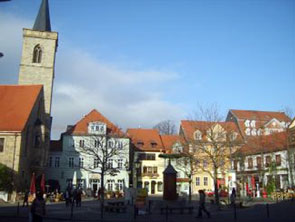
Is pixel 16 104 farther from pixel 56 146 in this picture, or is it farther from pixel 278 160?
pixel 278 160

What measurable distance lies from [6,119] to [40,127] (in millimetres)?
5106

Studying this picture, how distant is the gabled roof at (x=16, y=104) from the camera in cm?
3640

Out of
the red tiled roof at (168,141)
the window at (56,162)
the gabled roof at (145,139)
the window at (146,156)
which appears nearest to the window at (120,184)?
the window at (146,156)

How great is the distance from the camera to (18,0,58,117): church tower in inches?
1889

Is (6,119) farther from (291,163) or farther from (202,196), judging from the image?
(291,163)

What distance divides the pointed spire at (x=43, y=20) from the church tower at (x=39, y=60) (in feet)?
4.44

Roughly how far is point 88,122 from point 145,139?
39.4 ft

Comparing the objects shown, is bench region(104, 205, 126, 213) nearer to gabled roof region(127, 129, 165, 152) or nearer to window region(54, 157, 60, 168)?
window region(54, 157, 60, 168)

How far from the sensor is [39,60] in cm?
4903

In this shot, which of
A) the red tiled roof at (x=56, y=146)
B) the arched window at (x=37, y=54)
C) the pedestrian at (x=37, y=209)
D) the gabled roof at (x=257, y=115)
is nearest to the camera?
the pedestrian at (x=37, y=209)

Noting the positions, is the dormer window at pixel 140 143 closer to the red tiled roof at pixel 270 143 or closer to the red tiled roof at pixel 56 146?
the red tiled roof at pixel 56 146

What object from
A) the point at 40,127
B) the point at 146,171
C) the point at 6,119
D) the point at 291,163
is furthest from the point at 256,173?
the point at 6,119

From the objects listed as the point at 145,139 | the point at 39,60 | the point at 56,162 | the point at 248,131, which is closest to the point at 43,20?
the point at 39,60

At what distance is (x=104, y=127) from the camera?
51094 mm
